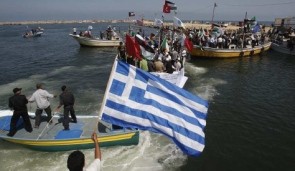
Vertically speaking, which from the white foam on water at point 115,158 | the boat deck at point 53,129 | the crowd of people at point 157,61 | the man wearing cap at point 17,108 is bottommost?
the white foam on water at point 115,158

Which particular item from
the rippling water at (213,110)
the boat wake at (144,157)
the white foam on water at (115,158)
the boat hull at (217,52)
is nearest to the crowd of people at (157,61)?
the rippling water at (213,110)

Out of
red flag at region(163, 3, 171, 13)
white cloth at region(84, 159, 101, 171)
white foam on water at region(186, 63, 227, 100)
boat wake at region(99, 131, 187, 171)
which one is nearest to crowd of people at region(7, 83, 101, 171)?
boat wake at region(99, 131, 187, 171)

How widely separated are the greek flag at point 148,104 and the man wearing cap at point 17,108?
513cm

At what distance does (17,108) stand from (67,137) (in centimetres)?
208

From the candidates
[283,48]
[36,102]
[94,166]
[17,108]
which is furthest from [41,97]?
[283,48]

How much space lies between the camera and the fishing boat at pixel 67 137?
33.8 feet

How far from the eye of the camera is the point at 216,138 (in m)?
12.7

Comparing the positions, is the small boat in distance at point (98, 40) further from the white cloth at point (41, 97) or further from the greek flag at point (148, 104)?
the greek flag at point (148, 104)

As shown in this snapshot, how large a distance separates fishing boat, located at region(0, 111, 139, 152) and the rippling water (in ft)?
1.14

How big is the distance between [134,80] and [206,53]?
1016 inches

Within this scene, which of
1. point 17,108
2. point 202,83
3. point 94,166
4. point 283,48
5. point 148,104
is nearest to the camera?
point 94,166

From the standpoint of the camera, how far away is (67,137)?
34.2 ft

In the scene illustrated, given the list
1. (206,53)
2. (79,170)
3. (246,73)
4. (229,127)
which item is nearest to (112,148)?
(229,127)

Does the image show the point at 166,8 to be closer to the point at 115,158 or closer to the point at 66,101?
the point at 66,101
